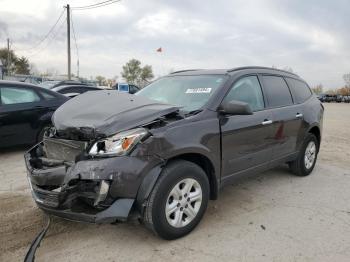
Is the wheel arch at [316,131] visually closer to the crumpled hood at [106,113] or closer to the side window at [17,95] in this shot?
the crumpled hood at [106,113]

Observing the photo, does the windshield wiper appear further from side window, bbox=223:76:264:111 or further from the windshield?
side window, bbox=223:76:264:111

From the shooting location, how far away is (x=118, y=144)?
3.17 m

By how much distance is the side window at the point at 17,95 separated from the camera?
22.9 feet

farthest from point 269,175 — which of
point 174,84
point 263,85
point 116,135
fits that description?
point 116,135

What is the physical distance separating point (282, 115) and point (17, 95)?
512 cm

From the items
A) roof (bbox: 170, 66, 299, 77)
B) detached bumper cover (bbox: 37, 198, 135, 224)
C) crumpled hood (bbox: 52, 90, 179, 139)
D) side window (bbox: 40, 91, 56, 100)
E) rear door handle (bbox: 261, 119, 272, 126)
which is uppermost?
roof (bbox: 170, 66, 299, 77)

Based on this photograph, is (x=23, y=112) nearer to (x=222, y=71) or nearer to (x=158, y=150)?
(x=222, y=71)

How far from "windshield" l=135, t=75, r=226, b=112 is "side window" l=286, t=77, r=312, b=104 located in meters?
1.73

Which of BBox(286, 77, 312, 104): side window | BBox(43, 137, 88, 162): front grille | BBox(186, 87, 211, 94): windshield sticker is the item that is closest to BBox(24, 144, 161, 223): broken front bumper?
BBox(43, 137, 88, 162): front grille

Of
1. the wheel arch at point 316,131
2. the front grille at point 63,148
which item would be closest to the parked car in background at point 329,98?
the wheel arch at point 316,131

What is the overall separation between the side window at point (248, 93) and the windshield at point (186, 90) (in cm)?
20

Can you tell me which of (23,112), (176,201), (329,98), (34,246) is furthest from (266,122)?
(329,98)

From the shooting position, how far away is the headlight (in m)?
3.14

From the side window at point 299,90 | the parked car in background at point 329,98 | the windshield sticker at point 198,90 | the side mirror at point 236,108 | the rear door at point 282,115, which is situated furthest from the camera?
the parked car in background at point 329,98
